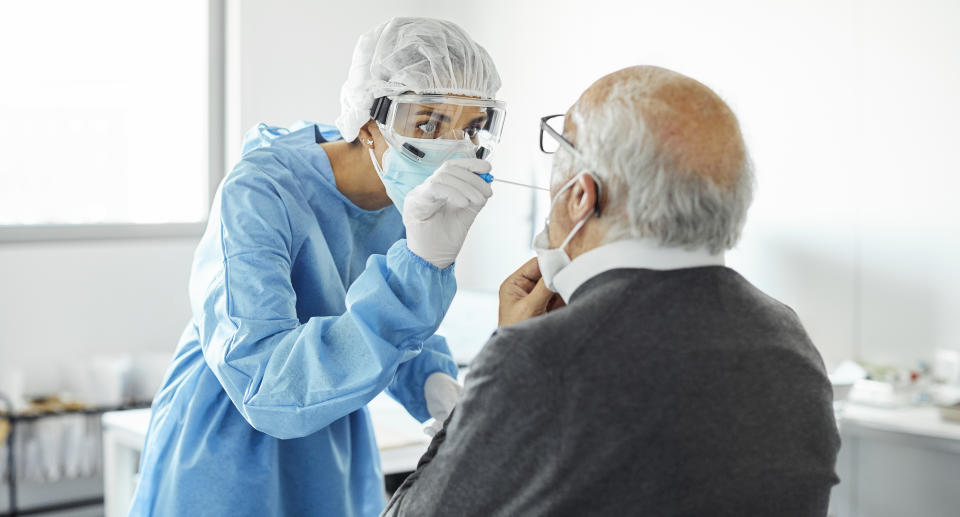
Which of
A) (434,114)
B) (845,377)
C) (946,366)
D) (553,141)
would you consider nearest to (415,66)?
(434,114)

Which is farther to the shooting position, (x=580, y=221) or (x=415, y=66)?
(x=415, y=66)

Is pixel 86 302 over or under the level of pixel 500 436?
under

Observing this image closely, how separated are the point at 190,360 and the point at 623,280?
2.57 feet

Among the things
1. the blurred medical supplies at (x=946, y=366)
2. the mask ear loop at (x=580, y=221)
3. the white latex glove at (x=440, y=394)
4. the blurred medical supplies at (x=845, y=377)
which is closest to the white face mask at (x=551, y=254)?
the mask ear loop at (x=580, y=221)

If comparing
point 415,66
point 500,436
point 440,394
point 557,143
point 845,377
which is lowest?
point 845,377

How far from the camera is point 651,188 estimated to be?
933mm

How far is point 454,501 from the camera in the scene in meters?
0.92

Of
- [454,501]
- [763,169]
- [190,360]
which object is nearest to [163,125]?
[763,169]

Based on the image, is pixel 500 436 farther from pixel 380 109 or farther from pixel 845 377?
pixel 845 377

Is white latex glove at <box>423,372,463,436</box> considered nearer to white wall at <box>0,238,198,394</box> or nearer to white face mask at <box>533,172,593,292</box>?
white face mask at <box>533,172,593,292</box>

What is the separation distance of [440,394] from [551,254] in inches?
21.8

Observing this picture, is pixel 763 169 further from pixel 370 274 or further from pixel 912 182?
pixel 370 274

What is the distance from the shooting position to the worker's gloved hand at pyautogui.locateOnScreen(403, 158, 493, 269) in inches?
47.6

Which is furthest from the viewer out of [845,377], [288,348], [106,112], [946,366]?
[106,112]
